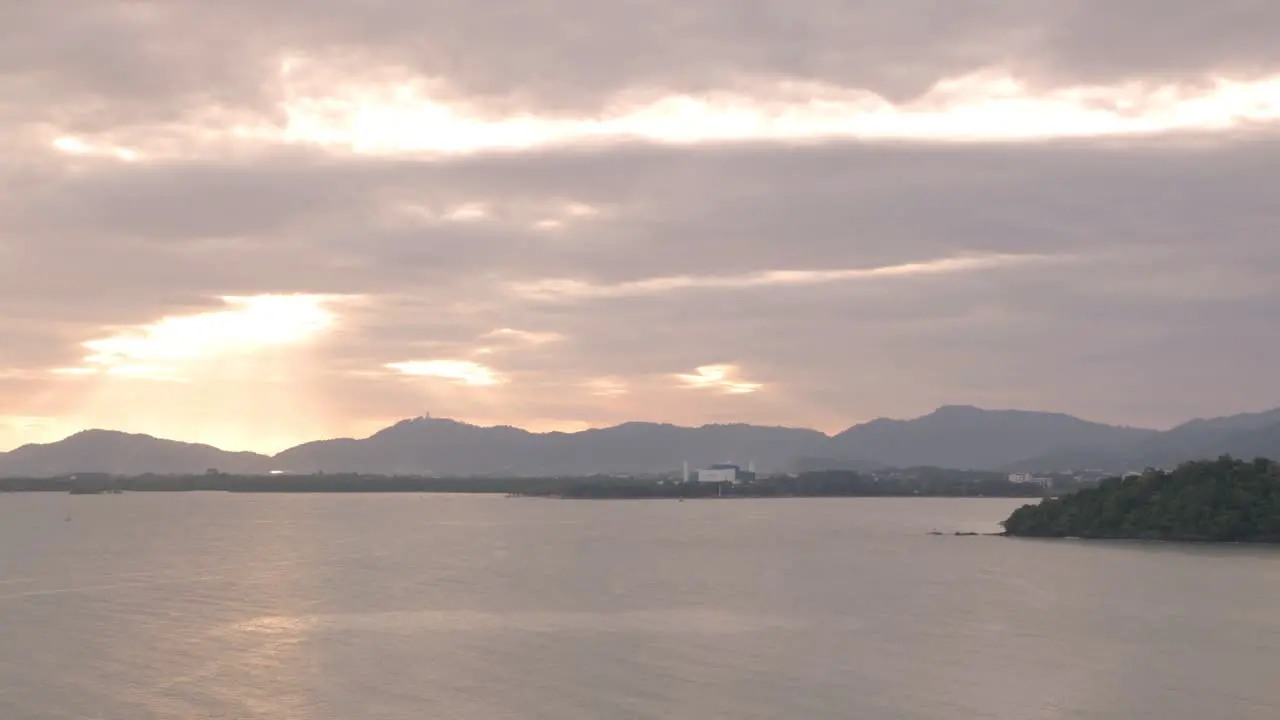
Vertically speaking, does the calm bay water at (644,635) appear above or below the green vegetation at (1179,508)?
below

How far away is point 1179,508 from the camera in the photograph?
128375 millimetres

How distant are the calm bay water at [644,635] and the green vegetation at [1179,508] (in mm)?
8533

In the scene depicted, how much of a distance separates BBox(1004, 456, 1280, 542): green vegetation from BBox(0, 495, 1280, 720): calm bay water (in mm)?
8533

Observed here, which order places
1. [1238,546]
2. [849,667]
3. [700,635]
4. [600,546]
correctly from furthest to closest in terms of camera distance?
[600,546] < [1238,546] < [700,635] < [849,667]

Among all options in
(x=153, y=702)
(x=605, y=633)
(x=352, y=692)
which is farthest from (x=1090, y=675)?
(x=153, y=702)

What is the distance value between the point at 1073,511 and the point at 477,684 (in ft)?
356

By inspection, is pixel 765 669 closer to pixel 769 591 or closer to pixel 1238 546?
pixel 769 591

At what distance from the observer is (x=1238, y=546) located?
119m

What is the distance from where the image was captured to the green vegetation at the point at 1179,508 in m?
124

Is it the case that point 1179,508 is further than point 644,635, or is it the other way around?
point 1179,508

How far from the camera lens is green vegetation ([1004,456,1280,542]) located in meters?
124

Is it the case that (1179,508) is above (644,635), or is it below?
above

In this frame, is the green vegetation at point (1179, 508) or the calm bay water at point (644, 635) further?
the green vegetation at point (1179, 508)

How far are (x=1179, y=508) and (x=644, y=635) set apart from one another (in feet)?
286
